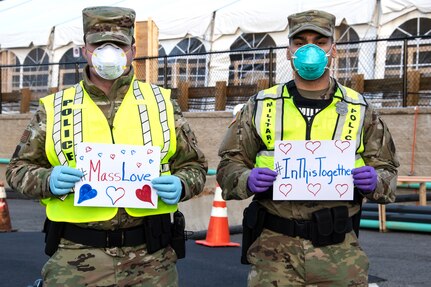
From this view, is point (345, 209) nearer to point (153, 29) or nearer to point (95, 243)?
point (95, 243)

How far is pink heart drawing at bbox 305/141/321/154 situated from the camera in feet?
11.7

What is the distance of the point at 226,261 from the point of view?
7625 mm

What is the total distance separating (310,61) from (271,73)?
1052 cm

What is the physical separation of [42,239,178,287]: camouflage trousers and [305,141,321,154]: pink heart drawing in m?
0.86

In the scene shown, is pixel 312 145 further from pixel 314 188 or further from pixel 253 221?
pixel 253 221

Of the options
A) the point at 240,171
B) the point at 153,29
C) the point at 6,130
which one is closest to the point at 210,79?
the point at 153,29

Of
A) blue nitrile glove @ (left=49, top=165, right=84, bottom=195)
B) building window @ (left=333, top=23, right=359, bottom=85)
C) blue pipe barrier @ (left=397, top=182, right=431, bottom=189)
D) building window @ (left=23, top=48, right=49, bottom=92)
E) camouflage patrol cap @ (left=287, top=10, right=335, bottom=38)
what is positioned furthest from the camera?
building window @ (left=23, top=48, right=49, bottom=92)

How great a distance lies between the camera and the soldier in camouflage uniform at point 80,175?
135 inches

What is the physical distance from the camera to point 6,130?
56.7ft

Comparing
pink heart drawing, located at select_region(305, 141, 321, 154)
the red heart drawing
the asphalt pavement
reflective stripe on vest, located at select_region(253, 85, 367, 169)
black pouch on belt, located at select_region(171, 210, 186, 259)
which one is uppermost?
reflective stripe on vest, located at select_region(253, 85, 367, 169)

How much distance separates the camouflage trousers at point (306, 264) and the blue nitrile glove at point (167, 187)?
504 mm

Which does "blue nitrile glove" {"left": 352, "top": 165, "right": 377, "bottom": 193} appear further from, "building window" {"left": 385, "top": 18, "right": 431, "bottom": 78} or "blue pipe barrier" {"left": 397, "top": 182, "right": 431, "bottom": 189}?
"building window" {"left": 385, "top": 18, "right": 431, "bottom": 78}

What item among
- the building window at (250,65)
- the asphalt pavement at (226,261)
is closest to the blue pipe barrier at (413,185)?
the asphalt pavement at (226,261)

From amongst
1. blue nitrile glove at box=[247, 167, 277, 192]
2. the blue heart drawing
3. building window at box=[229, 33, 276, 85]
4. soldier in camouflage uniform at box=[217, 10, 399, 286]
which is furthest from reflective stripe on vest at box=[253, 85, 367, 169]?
building window at box=[229, 33, 276, 85]
